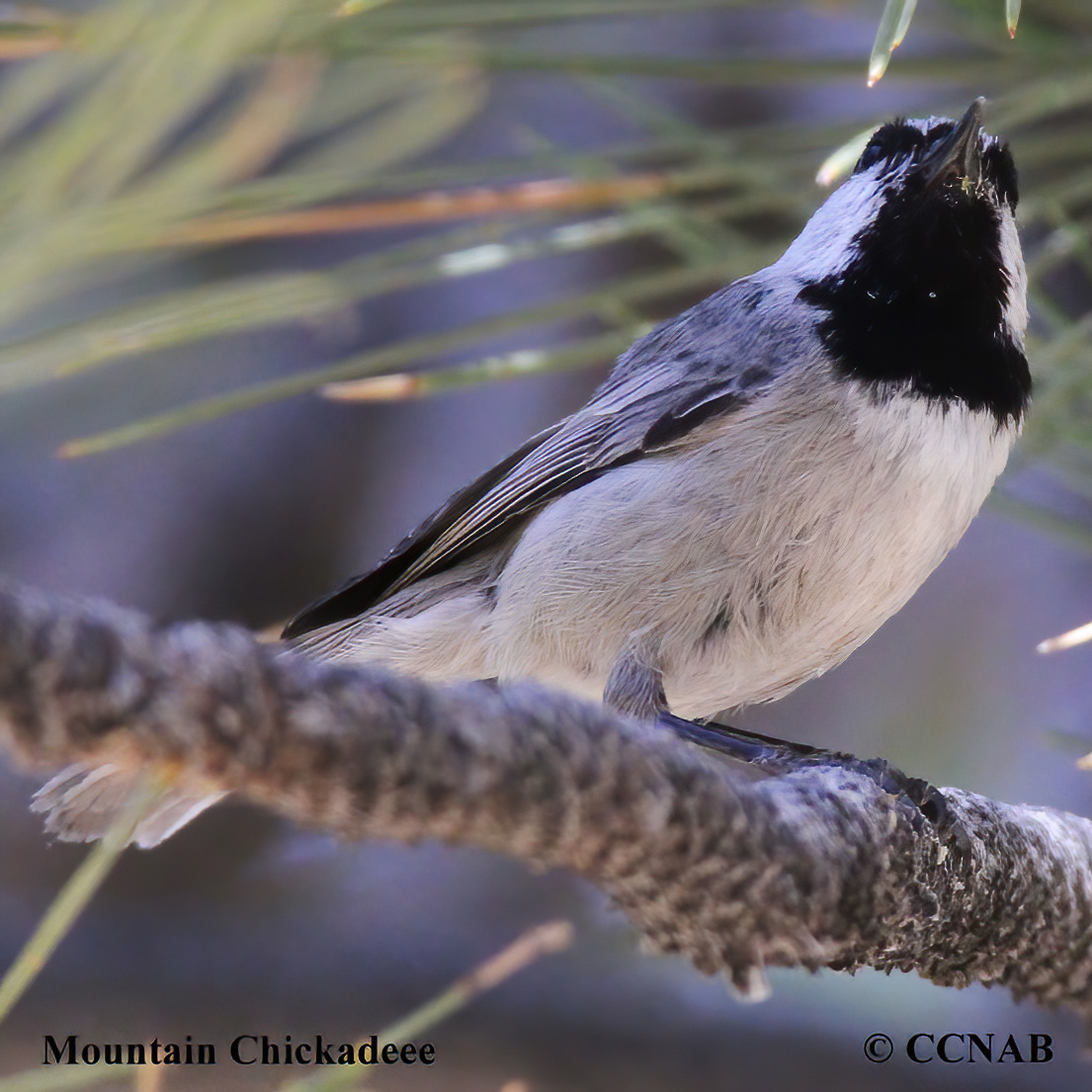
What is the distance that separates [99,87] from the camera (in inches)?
42.6

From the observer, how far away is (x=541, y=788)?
76cm

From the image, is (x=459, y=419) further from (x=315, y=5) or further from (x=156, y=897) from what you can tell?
(x=315, y=5)

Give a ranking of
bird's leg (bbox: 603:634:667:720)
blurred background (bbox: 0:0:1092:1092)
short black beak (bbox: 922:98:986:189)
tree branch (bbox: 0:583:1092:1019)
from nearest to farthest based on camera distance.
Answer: tree branch (bbox: 0:583:1092:1019)
blurred background (bbox: 0:0:1092:1092)
short black beak (bbox: 922:98:986:189)
bird's leg (bbox: 603:634:667:720)

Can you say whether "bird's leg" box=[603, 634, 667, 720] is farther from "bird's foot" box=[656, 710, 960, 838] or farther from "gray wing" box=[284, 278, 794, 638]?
"gray wing" box=[284, 278, 794, 638]

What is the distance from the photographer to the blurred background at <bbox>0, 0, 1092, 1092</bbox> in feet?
4.26

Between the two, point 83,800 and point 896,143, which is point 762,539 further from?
point 83,800

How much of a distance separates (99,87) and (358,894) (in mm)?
1695

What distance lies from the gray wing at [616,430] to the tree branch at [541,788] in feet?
2.07

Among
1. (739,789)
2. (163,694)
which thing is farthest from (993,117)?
(163,694)

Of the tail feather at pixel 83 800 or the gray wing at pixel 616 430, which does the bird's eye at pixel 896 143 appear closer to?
the gray wing at pixel 616 430

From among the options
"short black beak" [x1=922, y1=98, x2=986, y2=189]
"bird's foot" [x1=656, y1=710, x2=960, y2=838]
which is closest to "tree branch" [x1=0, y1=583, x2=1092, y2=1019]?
"bird's foot" [x1=656, y1=710, x2=960, y2=838]

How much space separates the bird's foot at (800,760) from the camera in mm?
1335

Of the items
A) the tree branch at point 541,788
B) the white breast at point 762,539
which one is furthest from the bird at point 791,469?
the tree branch at point 541,788

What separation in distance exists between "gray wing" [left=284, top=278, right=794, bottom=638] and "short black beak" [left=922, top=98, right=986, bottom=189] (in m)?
0.28
